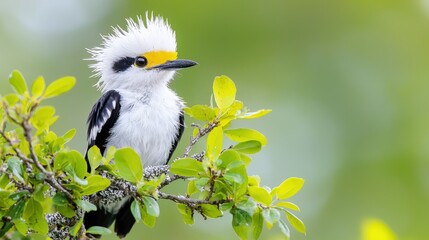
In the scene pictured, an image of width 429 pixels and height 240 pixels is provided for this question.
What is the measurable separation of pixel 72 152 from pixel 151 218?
22.6 inches

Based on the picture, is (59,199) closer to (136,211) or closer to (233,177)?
(136,211)

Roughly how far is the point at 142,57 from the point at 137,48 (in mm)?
80

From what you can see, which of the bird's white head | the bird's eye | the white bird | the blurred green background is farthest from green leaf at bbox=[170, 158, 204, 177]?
the blurred green background

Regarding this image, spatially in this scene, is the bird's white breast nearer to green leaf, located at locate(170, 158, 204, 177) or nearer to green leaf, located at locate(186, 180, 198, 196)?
green leaf, located at locate(186, 180, 198, 196)

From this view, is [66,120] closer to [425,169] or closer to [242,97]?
[242,97]

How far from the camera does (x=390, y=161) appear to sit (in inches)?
335

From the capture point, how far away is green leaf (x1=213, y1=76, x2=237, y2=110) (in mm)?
4008

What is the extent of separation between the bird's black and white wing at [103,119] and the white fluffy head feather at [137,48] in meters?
0.31

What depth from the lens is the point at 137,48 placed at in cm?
619

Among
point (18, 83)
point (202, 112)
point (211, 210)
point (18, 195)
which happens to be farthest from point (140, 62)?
point (18, 83)

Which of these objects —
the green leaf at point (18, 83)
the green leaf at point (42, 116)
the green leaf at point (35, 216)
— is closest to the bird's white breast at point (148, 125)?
the green leaf at point (35, 216)

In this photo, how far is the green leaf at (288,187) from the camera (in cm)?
387

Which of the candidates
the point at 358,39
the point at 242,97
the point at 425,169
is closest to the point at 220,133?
the point at 425,169

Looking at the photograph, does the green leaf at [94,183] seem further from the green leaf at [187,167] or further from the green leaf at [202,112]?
the green leaf at [202,112]
